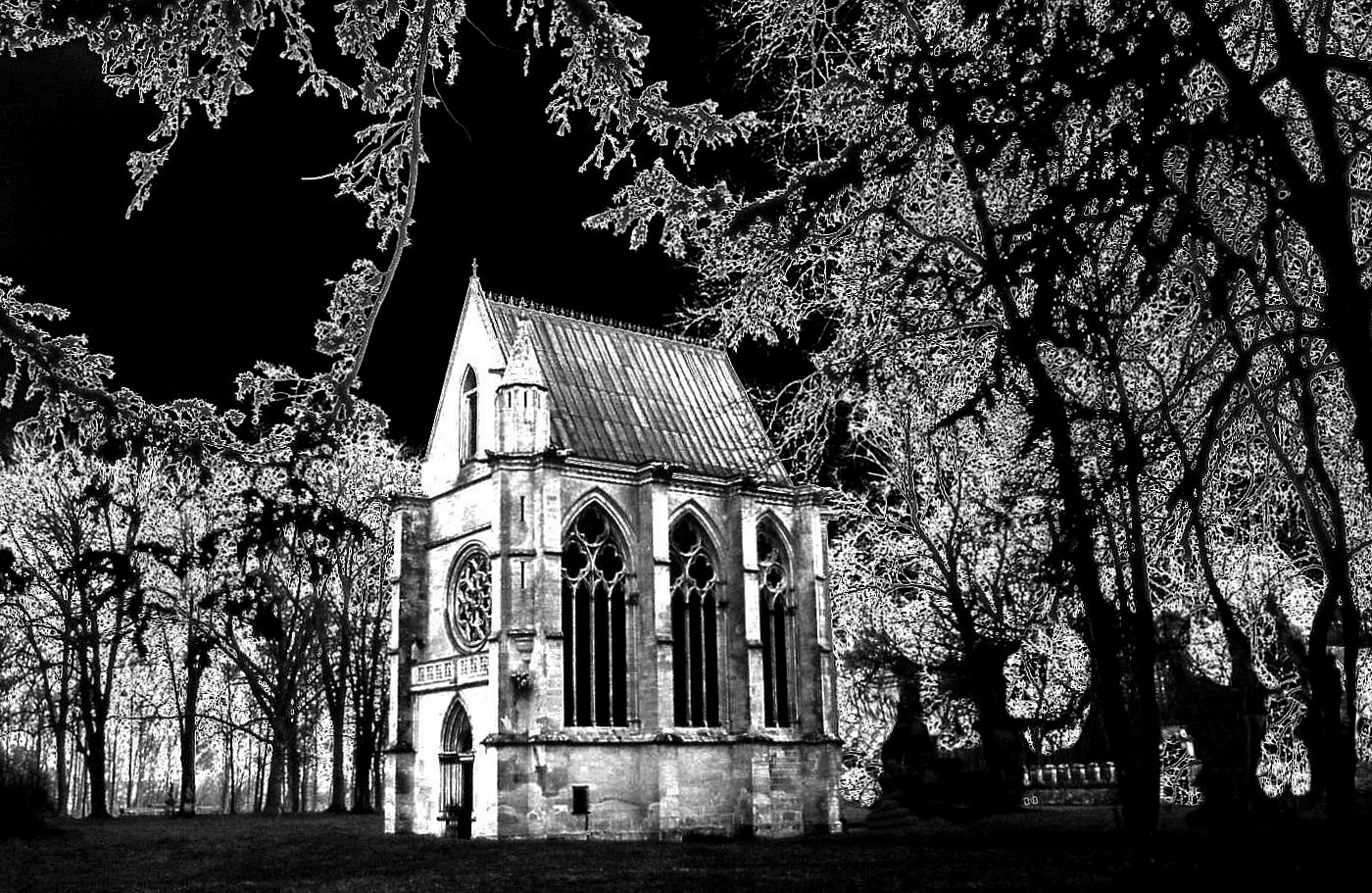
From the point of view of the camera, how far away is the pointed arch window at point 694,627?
31453 millimetres

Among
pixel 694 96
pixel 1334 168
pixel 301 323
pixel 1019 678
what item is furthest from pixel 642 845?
pixel 1334 168

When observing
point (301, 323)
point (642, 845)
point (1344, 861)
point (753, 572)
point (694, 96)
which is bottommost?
point (642, 845)

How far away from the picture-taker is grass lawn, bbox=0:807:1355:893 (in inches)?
609

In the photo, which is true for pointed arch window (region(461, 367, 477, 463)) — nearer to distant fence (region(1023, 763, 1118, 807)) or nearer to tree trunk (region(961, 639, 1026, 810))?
tree trunk (region(961, 639, 1026, 810))

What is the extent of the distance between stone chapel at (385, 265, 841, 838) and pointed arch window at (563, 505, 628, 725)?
54mm

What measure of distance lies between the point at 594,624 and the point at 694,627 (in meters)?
2.99

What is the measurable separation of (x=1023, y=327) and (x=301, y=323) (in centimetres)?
1184

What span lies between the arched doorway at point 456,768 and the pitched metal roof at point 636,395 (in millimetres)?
7477

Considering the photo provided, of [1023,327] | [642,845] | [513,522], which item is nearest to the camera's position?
[1023,327]

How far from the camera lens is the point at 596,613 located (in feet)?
100

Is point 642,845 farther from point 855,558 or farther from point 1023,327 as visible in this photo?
point 1023,327

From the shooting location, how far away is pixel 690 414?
3544 cm

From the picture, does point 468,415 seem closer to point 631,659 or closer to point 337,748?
point 631,659

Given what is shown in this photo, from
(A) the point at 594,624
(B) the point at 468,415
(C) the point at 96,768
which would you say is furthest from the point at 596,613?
(C) the point at 96,768
